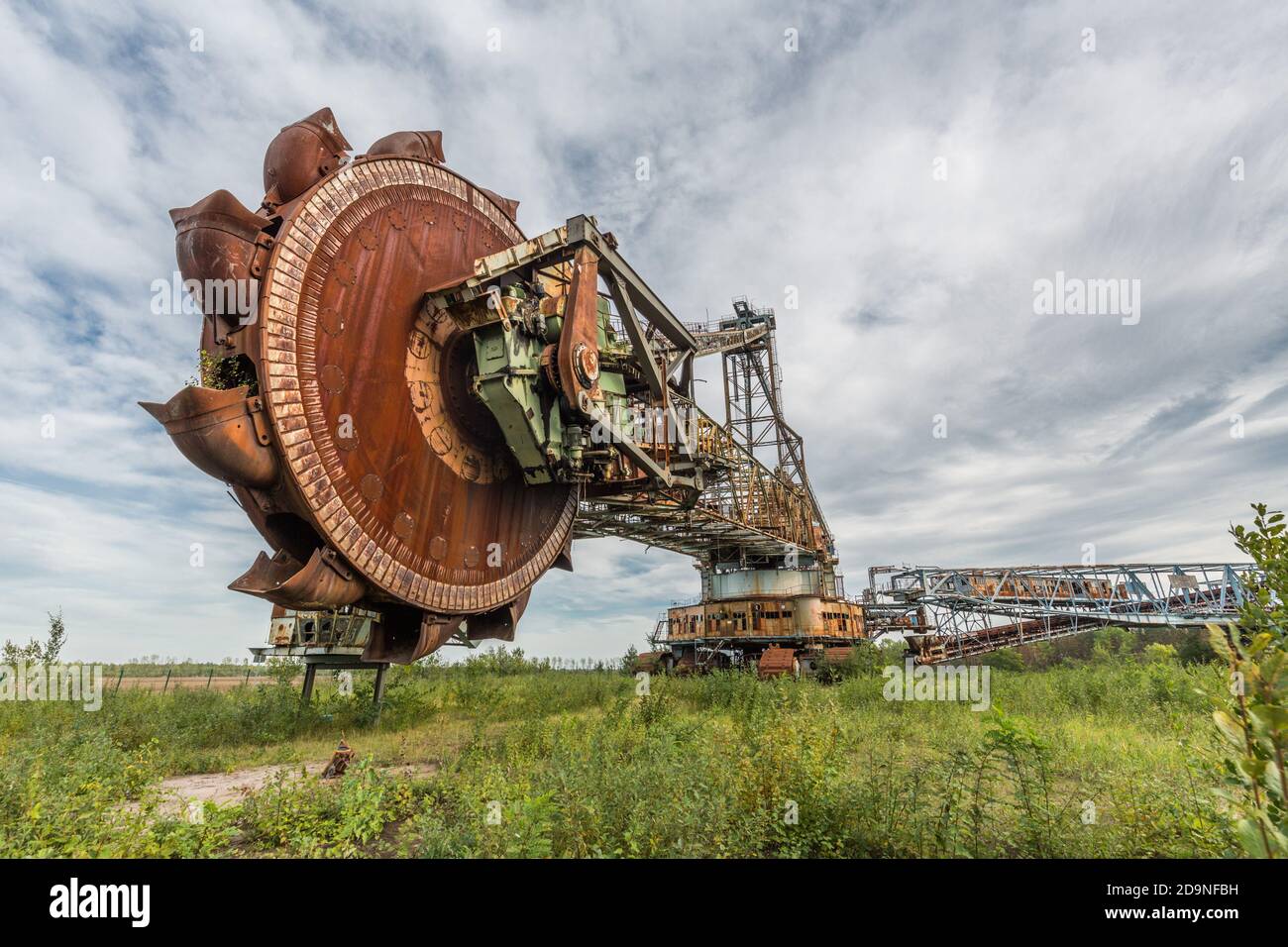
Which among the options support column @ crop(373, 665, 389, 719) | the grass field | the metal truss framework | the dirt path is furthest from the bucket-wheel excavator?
the metal truss framework

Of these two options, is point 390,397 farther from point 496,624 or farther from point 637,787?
point 637,787

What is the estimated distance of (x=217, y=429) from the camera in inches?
219

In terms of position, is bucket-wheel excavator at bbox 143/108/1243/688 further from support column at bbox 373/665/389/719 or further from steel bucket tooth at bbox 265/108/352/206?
support column at bbox 373/665/389/719

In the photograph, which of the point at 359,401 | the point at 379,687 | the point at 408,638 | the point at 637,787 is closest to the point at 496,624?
the point at 408,638

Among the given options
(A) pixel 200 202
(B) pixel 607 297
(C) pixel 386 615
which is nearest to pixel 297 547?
(C) pixel 386 615

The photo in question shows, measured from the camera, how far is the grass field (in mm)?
5777

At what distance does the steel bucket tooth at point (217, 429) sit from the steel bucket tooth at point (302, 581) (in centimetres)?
105

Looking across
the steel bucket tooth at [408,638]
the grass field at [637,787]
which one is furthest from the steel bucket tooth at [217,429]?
the grass field at [637,787]

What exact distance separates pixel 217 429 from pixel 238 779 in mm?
8617

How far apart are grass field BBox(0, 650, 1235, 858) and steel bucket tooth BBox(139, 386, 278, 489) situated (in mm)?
3412

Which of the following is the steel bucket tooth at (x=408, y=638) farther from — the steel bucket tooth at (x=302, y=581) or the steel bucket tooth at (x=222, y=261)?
the steel bucket tooth at (x=222, y=261)

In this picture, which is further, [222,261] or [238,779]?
[238,779]
